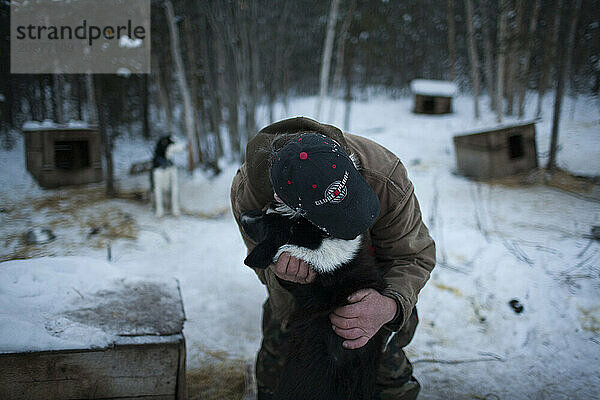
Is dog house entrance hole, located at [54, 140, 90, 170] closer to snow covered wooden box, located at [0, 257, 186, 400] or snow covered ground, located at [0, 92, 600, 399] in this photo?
snow covered ground, located at [0, 92, 600, 399]

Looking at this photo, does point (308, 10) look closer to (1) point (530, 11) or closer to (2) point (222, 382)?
(1) point (530, 11)

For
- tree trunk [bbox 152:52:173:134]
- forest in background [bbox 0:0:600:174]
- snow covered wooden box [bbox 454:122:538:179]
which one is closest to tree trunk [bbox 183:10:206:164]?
forest in background [bbox 0:0:600:174]

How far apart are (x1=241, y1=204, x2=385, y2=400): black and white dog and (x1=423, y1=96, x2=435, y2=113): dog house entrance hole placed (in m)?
9.85

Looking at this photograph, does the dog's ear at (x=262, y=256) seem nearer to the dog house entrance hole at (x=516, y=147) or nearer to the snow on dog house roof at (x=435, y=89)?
the dog house entrance hole at (x=516, y=147)

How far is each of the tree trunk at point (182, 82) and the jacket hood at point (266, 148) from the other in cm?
465

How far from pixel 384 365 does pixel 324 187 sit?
0.91 m

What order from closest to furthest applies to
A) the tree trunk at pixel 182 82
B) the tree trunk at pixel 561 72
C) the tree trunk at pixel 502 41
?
the tree trunk at pixel 561 72, the tree trunk at pixel 502 41, the tree trunk at pixel 182 82

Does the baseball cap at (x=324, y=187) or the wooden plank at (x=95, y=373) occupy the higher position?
the baseball cap at (x=324, y=187)

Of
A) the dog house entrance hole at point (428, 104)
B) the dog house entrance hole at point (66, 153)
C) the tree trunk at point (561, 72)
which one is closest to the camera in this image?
the dog house entrance hole at point (66, 153)

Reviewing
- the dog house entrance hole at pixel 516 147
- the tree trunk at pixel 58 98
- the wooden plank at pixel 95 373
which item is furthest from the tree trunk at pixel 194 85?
the wooden plank at pixel 95 373

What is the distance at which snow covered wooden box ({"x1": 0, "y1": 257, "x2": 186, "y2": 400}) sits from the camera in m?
1.39

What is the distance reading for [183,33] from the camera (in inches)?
240

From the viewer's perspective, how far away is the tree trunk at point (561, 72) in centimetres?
217

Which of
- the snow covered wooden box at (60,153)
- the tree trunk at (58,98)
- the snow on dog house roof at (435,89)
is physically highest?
the snow on dog house roof at (435,89)
